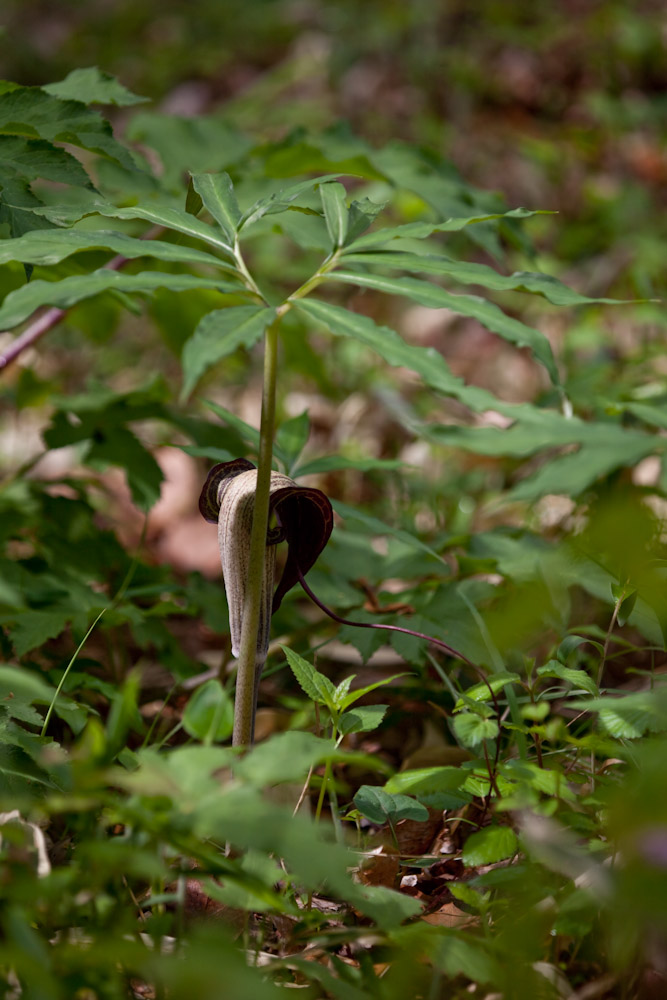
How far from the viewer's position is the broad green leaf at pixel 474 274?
132 centimetres

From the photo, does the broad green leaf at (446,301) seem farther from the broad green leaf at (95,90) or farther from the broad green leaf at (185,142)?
the broad green leaf at (185,142)

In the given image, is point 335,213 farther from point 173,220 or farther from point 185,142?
point 185,142

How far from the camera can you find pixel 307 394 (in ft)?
13.9

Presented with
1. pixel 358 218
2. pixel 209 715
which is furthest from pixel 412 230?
pixel 209 715

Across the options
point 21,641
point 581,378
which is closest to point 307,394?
point 581,378

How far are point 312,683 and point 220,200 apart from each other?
2.54 ft

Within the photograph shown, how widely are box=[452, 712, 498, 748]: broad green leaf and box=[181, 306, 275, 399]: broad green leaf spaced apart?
0.63 m

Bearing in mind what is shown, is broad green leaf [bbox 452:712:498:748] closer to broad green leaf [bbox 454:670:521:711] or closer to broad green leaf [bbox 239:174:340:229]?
broad green leaf [bbox 454:670:521:711]

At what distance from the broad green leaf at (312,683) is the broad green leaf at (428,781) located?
149 mm

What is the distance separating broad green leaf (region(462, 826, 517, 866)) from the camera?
1.21 meters

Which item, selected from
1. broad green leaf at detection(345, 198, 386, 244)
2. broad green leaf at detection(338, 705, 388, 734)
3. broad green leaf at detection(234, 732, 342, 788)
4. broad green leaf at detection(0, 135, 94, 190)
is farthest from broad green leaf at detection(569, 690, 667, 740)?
broad green leaf at detection(0, 135, 94, 190)

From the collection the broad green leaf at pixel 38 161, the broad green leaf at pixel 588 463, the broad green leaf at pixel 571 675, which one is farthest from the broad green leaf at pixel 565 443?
the broad green leaf at pixel 38 161

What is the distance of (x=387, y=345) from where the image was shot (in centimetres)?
121

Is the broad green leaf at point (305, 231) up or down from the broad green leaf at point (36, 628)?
up
